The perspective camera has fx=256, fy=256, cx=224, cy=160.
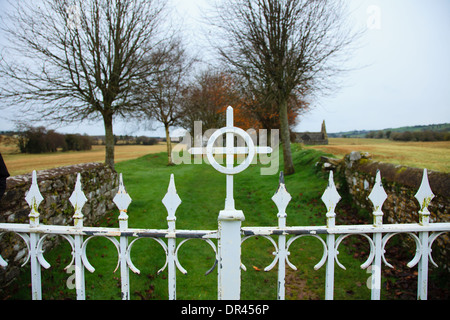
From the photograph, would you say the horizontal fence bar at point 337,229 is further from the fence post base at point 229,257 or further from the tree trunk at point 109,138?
the tree trunk at point 109,138

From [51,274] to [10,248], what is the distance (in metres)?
0.73

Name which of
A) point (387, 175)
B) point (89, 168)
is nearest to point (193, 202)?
point (89, 168)

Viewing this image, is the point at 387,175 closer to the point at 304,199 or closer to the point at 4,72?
the point at 304,199

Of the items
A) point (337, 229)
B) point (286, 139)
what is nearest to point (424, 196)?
point (337, 229)

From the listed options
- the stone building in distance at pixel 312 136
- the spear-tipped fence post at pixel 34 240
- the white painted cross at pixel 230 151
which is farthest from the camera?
the stone building in distance at pixel 312 136

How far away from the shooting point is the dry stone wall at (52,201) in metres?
3.71

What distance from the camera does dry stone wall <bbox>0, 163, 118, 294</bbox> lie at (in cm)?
Answer: 371

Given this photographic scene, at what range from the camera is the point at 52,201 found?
193 inches

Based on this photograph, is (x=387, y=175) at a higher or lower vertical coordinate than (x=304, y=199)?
higher

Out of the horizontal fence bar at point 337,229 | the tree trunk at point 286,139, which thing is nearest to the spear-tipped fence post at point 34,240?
the horizontal fence bar at point 337,229

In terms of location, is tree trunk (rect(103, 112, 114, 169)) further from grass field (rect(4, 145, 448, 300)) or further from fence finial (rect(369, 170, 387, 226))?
fence finial (rect(369, 170, 387, 226))

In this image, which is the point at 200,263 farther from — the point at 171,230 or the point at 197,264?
the point at 171,230

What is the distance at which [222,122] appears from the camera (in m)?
32.2
